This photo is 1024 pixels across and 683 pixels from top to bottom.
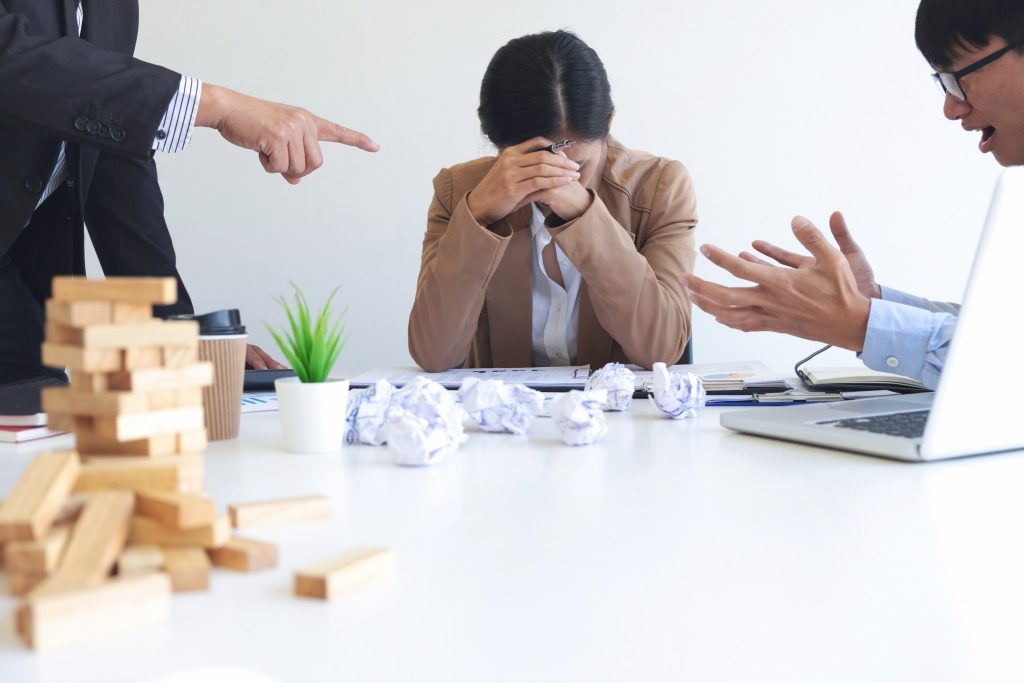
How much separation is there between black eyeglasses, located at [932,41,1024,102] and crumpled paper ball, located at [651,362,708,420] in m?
0.91

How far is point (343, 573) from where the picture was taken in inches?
21.1

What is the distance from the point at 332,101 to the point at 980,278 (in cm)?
298

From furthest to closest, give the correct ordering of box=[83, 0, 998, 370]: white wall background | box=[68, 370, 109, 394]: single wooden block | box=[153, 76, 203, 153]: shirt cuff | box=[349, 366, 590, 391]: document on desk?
box=[83, 0, 998, 370]: white wall background < box=[349, 366, 590, 391]: document on desk < box=[153, 76, 203, 153]: shirt cuff < box=[68, 370, 109, 394]: single wooden block

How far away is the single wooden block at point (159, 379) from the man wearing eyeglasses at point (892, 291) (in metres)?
0.91

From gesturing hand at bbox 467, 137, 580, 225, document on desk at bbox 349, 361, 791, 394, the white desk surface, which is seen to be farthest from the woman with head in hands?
the white desk surface

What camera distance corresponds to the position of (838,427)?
3.36 feet

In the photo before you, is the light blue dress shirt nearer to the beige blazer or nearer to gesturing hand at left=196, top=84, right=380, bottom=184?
the beige blazer

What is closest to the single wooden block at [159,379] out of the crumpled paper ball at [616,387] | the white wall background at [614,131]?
the crumpled paper ball at [616,387]

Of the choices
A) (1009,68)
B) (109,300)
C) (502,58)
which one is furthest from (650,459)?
(502,58)

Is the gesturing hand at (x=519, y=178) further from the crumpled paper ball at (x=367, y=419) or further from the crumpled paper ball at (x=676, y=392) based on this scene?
the crumpled paper ball at (x=367, y=419)

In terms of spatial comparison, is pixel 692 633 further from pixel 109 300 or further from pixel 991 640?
pixel 109 300

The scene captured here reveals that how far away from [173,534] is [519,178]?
58.1 inches

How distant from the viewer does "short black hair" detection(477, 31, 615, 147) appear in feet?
6.51

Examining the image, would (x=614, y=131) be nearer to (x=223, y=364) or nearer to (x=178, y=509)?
(x=223, y=364)
